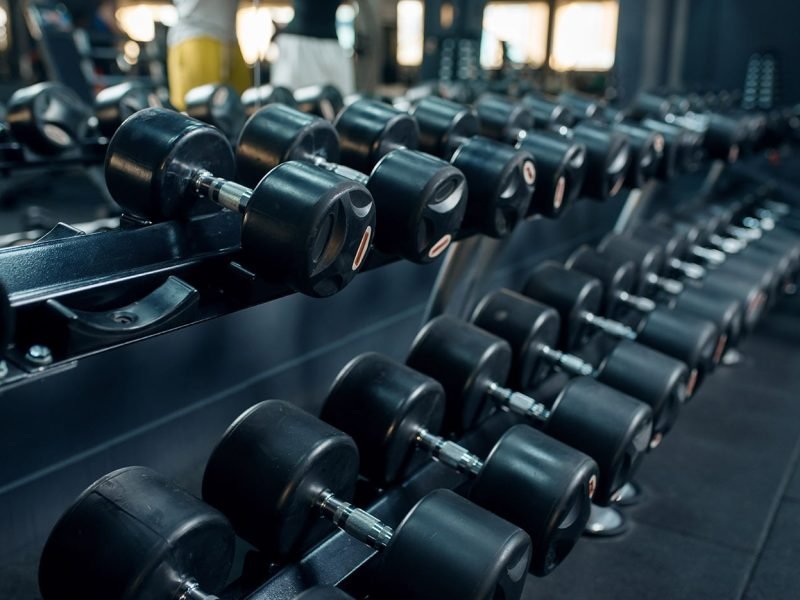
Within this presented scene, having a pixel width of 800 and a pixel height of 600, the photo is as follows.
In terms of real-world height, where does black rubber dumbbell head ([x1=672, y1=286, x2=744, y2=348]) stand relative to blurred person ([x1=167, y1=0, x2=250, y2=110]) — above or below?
below

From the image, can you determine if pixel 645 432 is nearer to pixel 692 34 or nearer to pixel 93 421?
pixel 93 421

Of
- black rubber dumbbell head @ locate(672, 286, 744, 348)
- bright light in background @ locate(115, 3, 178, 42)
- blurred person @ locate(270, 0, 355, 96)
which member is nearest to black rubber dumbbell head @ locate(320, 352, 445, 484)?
black rubber dumbbell head @ locate(672, 286, 744, 348)

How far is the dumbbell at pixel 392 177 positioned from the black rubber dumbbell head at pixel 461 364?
0.81 ft

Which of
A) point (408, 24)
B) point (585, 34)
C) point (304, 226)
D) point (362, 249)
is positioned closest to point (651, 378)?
point (362, 249)

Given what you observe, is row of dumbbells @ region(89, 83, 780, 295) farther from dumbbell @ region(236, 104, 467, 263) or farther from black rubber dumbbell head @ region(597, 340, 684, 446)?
black rubber dumbbell head @ region(597, 340, 684, 446)

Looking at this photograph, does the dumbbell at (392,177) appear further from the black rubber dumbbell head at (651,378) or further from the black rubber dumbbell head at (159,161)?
the black rubber dumbbell head at (651,378)

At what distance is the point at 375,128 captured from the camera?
115 cm

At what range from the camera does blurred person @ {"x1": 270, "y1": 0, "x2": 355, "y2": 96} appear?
2366mm

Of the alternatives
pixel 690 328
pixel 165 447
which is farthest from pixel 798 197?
pixel 165 447

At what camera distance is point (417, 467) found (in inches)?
43.8

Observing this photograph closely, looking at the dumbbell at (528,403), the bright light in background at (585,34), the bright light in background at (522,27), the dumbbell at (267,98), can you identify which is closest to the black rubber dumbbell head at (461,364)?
the dumbbell at (528,403)

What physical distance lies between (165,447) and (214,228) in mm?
678

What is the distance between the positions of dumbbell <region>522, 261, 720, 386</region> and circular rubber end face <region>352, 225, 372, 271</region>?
77 centimetres

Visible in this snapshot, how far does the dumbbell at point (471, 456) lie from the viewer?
3.10 feet
